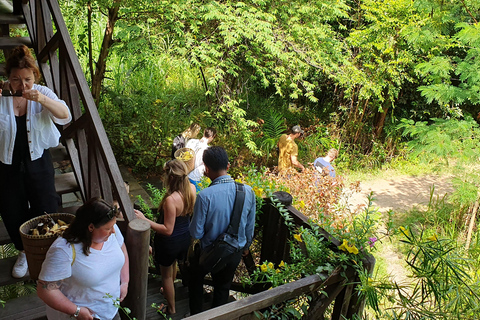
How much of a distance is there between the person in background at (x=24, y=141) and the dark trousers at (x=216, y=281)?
127cm

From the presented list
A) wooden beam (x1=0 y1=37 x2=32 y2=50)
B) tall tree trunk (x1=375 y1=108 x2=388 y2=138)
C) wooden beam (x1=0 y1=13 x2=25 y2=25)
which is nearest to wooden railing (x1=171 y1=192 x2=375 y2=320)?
wooden beam (x1=0 y1=37 x2=32 y2=50)

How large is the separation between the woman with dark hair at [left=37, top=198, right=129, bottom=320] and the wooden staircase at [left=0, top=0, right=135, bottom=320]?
0.38 metres

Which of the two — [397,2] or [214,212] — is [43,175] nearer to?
[214,212]

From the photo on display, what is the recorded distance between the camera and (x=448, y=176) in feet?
Answer: 31.7

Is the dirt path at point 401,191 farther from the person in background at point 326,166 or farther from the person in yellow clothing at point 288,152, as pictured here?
the person in yellow clothing at point 288,152

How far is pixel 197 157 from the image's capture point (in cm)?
560

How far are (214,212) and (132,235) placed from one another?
731 mm

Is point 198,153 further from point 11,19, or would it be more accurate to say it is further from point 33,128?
point 33,128

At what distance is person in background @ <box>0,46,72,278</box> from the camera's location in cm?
270

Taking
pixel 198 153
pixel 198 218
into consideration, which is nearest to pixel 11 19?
pixel 198 153

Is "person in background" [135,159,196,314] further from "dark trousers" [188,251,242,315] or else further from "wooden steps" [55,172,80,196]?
"wooden steps" [55,172,80,196]

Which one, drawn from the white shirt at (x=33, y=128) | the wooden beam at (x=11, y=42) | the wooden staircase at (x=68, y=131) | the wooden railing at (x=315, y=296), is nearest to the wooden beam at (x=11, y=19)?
the wooden staircase at (x=68, y=131)

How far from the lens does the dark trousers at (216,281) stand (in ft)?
10.7

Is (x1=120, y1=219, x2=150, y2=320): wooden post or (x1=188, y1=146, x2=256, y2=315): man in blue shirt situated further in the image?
(x1=188, y1=146, x2=256, y2=315): man in blue shirt
